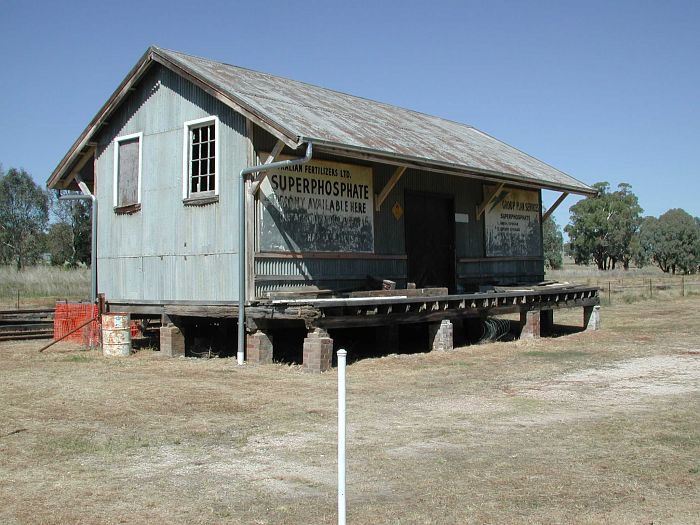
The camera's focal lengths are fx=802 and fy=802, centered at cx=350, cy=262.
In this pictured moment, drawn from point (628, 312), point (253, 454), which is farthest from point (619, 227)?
point (253, 454)

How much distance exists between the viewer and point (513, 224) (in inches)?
834

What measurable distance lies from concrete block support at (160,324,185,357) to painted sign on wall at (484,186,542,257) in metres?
8.48

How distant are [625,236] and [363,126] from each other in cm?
8238

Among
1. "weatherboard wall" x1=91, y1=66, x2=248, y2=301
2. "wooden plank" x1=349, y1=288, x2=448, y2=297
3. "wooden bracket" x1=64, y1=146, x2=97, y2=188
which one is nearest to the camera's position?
"weatherboard wall" x1=91, y1=66, x2=248, y2=301

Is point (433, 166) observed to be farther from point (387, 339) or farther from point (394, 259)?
point (387, 339)

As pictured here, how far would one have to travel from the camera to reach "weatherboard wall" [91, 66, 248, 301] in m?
14.3

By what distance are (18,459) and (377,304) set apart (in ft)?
25.3

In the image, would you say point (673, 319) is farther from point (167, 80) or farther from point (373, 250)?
point (167, 80)

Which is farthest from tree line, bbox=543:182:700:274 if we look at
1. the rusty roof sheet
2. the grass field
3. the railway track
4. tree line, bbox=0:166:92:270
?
the railway track

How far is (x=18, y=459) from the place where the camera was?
6.94 metres

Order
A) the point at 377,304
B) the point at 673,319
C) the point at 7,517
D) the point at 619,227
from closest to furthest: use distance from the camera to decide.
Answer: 1. the point at 7,517
2. the point at 377,304
3. the point at 673,319
4. the point at 619,227

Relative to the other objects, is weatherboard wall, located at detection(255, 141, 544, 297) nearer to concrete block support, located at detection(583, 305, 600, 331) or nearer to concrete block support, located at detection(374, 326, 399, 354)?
concrete block support, located at detection(374, 326, 399, 354)

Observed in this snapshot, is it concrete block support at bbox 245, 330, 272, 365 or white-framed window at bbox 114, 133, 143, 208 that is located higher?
white-framed window at bbox 114, 133, 143, 208

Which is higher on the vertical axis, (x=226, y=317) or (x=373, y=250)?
(x=373, y=250)
